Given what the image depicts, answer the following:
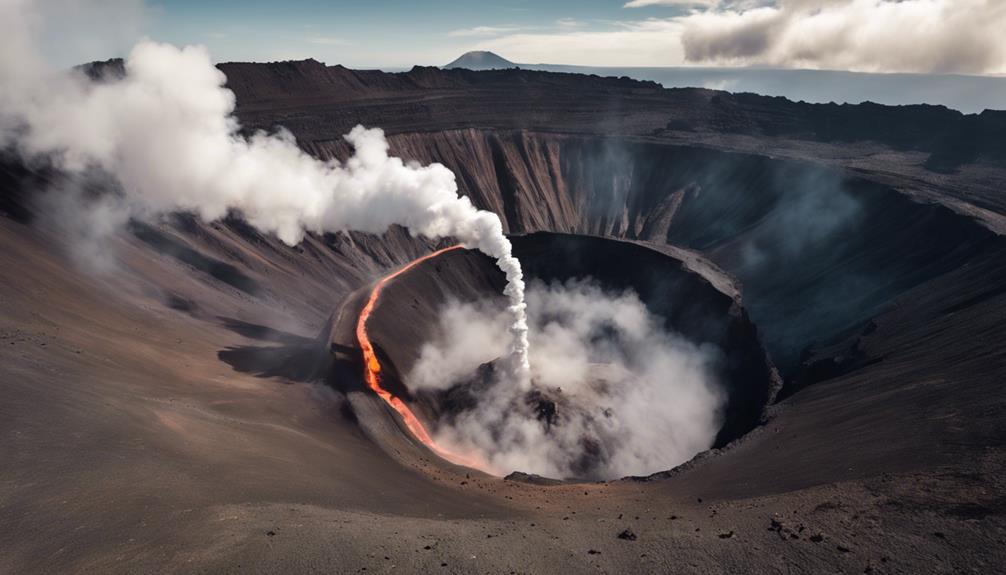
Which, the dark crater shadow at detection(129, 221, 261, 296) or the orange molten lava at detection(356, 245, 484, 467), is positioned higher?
the dark crater shadow at detection(129, 221, 261, 296)

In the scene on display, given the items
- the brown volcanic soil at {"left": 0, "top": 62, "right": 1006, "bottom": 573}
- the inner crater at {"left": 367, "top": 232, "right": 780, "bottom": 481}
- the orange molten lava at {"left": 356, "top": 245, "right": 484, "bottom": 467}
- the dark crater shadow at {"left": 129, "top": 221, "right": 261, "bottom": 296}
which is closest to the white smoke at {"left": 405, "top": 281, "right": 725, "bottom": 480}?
the inner crater at {"left": 367, "top": 232, "right": 780, "bottom": 481}

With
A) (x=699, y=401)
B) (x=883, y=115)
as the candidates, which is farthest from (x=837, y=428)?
(x=883, y=115)

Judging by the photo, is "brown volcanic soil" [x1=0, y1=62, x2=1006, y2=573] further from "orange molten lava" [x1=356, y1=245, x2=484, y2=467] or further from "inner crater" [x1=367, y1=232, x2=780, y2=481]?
"inner crater" [x1=367, y1=232, x2=780, y2=481]

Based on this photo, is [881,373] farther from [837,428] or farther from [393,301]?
[393,301]

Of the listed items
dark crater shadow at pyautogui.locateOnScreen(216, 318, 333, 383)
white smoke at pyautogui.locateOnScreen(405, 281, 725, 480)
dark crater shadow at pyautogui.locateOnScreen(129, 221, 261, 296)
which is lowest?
white smoke at pyautogui.locateOnScreen(405, 281, 725, 480)

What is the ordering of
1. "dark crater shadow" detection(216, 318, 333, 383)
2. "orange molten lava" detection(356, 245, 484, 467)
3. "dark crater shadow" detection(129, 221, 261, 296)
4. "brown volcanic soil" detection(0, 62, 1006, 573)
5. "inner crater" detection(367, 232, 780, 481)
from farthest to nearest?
"dark crater shadow" detection(129, 221, 261, 296) → "inner crater" detection(367, 232, 780, 481) → "dark crater shadow" detection(216, 318, 333, 383) → "orange molten lava" detection(356, 245, 484, 467) → "brown volcanic soil" detection(0, 62, 1006, 573)

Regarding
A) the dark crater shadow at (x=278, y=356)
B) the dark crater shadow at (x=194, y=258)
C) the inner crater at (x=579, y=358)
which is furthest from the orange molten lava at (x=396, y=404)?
the dark crater shadow at (x=194, y=258)

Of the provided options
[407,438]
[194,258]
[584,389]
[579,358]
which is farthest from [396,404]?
[194,258]

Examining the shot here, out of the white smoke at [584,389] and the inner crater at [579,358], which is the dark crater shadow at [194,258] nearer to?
the inner crater at [579,358]

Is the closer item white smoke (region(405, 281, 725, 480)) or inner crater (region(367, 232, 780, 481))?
white smoke (region(405, 281, 725, 480))

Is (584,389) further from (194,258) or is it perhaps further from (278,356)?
(194,258)
